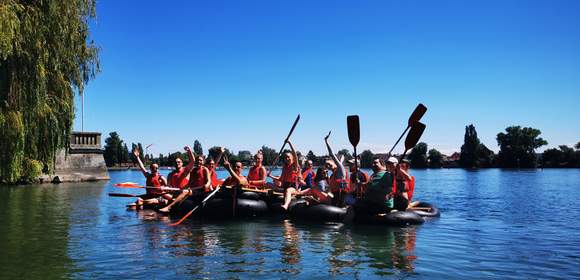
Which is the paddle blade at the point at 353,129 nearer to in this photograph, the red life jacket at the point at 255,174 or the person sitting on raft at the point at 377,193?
the person sitting on raft at the point at 377,193

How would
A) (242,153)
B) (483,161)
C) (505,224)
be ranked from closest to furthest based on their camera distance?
(505,224), (483,161), (242,153)

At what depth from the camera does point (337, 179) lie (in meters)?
12.3

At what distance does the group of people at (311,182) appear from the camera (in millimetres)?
11031

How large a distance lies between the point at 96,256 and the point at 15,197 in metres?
13.3

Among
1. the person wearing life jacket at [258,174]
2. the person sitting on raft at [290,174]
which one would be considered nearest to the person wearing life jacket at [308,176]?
the person sitting on raft at [290,174]

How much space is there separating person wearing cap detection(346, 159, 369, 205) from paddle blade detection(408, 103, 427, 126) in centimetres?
185

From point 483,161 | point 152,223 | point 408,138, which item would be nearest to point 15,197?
point 152,223

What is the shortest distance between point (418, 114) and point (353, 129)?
1731 mm

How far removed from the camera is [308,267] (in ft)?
23.5

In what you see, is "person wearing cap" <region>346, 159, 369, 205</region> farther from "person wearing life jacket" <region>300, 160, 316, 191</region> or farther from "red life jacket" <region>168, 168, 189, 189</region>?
"red life jacket" <region>168, 168, 189, 189</region>

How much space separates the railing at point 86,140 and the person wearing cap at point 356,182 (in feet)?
84.7

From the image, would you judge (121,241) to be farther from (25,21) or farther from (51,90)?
(51,90)

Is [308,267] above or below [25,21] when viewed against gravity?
below

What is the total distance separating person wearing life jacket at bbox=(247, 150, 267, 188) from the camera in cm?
1375
